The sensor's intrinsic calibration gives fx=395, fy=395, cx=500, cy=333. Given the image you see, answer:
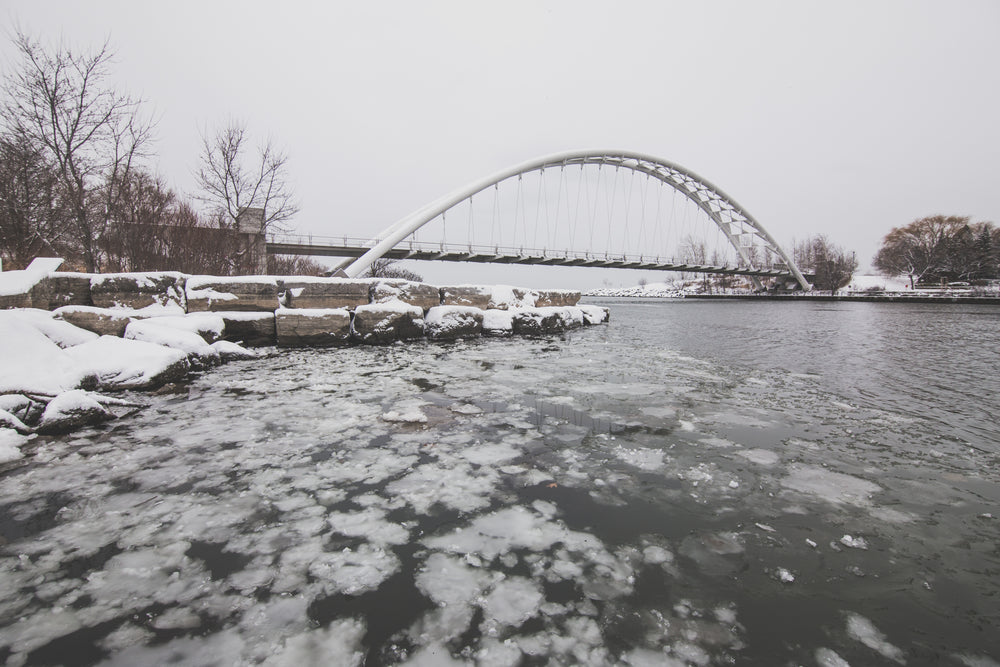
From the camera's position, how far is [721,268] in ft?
143

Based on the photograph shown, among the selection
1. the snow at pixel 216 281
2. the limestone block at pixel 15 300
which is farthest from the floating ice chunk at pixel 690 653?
the limestone block at pixel 15 300

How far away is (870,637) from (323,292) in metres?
7.12

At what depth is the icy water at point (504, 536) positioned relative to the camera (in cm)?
105

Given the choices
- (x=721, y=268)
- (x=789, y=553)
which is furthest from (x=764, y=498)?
(x=721, y=268)

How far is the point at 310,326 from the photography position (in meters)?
6.12

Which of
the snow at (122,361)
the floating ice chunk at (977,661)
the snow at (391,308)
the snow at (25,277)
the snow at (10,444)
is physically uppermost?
the snow at (25,277)

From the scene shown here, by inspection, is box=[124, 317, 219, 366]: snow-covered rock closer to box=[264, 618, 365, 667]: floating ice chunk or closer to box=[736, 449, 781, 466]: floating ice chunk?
box=[264, 618, 365, 667]: floating ice chunk

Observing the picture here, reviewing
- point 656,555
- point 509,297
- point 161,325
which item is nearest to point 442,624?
point 656,555

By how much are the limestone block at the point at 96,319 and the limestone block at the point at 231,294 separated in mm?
1222

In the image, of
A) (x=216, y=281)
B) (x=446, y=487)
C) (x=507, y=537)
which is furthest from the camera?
(x=216, y=281)

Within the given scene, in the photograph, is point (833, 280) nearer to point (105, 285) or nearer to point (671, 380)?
point (671, 380)

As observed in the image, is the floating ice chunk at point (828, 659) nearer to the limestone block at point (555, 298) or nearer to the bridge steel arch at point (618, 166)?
the limestone block at point (555, 298)

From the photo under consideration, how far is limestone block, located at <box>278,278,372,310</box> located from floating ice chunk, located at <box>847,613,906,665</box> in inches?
273

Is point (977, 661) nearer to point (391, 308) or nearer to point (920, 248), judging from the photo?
point (391, 308)
